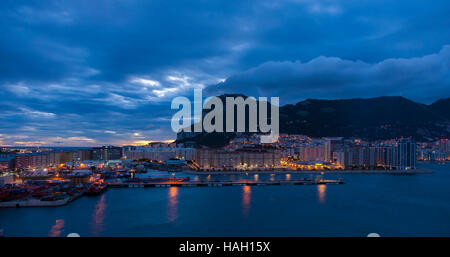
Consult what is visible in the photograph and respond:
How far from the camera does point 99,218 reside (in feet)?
21.2

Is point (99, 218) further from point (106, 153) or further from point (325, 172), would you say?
point (106, 153)

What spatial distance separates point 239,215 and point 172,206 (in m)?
2.13

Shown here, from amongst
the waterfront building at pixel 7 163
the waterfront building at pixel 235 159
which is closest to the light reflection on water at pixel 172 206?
the waterfront building at pixel 235 159

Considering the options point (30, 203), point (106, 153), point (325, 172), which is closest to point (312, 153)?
point (325, 172)

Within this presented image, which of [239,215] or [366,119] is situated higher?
[366,119]

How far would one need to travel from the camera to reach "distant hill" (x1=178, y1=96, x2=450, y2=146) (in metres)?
36.8

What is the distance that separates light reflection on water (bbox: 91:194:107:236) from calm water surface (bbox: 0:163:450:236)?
0.01m

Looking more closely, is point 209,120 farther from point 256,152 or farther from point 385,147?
point 385,147

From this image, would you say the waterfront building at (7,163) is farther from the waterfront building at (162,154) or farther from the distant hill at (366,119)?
the distant hill at (366,119)

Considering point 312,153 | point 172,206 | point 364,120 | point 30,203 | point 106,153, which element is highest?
point 364,120

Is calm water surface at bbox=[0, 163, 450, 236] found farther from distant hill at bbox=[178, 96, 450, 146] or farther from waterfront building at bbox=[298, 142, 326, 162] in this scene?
distant hill at bbox=[178, 96, 450, 146]

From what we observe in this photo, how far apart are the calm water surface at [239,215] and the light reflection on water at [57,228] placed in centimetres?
2

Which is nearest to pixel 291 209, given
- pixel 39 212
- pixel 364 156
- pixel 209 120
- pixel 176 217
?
pixel 176 217

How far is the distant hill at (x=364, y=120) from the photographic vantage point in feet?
121
